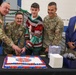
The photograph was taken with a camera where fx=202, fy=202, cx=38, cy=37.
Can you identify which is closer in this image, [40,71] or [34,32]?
[40,71]

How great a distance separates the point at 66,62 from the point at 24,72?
0.35 meters

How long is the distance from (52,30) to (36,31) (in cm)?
21

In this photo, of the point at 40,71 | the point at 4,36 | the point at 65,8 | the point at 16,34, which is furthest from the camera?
the point at 65,8

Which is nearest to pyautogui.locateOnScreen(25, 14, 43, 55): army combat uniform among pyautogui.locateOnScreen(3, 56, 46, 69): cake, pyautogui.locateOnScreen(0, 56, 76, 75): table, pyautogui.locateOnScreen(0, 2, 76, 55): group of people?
pyautogui.locateOnScreen(0, 2, 76, 55): group of people

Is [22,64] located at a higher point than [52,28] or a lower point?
lower

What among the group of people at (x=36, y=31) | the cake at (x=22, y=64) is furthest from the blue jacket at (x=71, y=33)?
the cake at (x=22, y=64)

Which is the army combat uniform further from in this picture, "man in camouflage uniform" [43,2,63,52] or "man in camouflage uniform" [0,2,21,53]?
"man in camouflage uniform" [0,2,21,53]

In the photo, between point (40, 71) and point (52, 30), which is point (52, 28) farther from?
point (40, 71)

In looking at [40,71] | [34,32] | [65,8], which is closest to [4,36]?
[34,32]

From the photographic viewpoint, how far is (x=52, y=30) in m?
2.43

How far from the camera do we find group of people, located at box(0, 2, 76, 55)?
2.35m

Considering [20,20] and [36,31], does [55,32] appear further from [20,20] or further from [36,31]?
[20,20]

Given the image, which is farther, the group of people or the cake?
the group of people

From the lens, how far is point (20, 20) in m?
2.42
